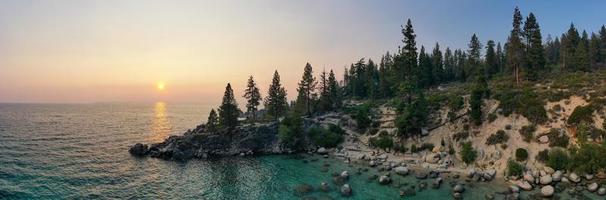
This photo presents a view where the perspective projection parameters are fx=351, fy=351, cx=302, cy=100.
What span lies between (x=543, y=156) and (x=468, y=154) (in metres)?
8.44

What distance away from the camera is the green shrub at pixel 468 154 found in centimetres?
4741

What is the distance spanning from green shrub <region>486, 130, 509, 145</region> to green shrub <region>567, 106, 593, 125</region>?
7716mm

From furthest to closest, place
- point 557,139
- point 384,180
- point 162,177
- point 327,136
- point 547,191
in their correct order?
1. point 327,136
2. point 162,177
3. point 557,139
4. point 384,180
5. point 547,191

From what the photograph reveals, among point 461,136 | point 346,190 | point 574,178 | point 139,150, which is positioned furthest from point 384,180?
point 139,150

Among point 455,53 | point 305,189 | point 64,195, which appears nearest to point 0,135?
point 64,195

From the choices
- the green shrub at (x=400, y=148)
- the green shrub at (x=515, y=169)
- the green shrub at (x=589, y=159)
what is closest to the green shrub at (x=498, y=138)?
the green shrub at (x=515, y=169)

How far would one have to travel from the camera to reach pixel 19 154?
59.0m

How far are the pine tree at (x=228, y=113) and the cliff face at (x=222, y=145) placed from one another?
1.97 m

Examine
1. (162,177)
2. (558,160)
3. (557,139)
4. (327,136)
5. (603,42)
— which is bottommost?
(162,177)

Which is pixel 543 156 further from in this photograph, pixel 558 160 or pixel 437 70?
pixel 437 70

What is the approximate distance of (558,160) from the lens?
4069cm

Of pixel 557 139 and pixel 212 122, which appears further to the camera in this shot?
pixel 212 122

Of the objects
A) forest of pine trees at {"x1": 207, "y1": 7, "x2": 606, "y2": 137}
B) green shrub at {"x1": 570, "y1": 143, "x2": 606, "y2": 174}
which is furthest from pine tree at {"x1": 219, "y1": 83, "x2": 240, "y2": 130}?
green shrub at {"x1": 570, "y1": 143, "x2": 606, "y2": 174}

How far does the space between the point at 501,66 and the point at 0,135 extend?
13825 centimetres
